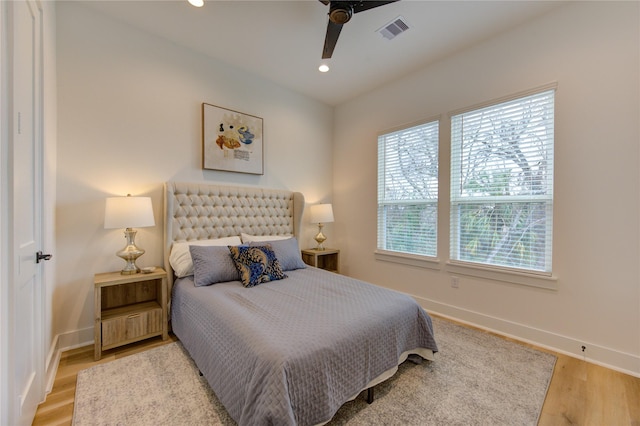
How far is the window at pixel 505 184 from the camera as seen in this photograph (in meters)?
2.41

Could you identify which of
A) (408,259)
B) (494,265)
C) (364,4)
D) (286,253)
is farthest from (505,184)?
(286,253)

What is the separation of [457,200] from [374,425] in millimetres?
2350

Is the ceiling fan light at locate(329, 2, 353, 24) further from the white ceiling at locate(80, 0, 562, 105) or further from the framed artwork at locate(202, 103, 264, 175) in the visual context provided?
the framed artwork at locate(202, 103, 264, 175)

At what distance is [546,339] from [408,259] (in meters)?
1.47

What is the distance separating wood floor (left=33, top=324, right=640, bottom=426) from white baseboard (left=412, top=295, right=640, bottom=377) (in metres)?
0.07

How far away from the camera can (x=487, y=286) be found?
9.00ft

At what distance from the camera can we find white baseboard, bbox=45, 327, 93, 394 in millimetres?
1908

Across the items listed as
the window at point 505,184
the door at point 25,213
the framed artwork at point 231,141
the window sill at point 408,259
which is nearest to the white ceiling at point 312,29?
the framed artwork at point 231,141

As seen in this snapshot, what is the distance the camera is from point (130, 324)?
226 cm

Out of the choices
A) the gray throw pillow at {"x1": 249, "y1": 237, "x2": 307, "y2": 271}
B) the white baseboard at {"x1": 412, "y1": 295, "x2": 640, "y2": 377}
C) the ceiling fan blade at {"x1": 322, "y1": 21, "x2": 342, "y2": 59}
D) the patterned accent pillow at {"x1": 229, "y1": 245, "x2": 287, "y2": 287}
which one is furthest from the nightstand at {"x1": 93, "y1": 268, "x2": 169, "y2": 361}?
the white baseboard at {"x1": 412, "y1": 295, "x2": 640, "y2": 377}

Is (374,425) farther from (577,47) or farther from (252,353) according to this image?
(577,47)

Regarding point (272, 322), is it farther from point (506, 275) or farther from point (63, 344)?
point (506, 275)

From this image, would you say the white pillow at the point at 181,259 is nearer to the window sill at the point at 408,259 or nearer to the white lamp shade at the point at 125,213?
the white lamp shade at the point at 125,213

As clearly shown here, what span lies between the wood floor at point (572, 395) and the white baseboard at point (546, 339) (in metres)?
0.07
